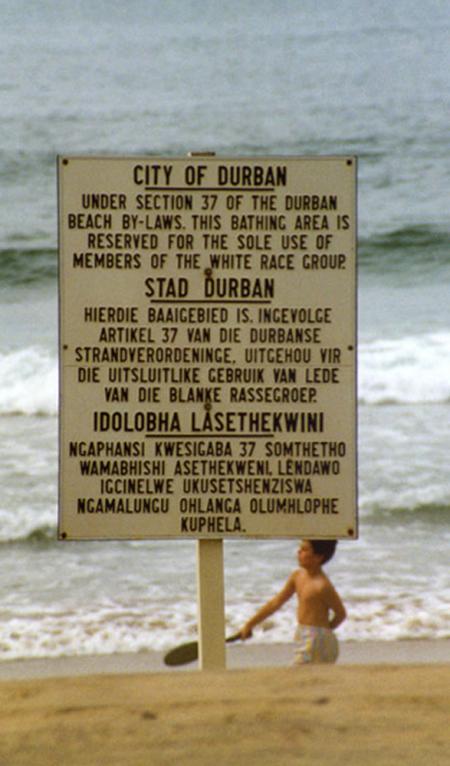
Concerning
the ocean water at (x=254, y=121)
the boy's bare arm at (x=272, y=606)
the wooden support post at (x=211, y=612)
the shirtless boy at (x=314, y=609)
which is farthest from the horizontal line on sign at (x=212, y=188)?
the ocean water at (x=254, y=121)

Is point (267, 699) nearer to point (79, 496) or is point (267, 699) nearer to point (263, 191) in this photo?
point (79, 496)

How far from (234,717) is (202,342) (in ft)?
2.68

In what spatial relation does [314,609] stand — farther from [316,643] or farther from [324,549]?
[324,549]

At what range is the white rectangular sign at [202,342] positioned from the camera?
6.23ft

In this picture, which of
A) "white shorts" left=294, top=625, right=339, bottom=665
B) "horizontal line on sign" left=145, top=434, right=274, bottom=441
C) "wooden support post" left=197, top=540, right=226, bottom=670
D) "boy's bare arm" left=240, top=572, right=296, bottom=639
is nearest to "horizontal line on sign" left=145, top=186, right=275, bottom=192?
"horizontal line on sign" left=145, top=434, right=274, bottom=441

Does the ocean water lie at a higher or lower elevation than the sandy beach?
higher

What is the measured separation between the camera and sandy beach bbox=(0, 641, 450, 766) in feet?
3.57

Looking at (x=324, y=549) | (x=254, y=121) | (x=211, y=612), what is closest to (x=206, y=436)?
(x=211, y=612)

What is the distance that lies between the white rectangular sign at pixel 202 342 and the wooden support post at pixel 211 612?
71mm

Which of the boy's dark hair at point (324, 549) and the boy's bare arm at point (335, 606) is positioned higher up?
the boy's dark hair at point (324, 549)

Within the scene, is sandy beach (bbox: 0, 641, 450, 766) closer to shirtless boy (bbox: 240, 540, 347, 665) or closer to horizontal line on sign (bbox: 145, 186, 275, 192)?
horizontal line on sign (bbox: 145, 186, 275, 192)

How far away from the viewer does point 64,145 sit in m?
12.4

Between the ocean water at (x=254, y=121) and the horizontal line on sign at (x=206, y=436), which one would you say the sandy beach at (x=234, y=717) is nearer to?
the horizontal line on sign at (x=206, y=436)

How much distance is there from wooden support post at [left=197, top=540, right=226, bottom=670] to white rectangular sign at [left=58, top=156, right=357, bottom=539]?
7cm
